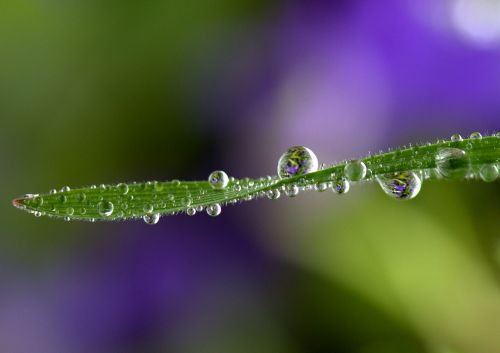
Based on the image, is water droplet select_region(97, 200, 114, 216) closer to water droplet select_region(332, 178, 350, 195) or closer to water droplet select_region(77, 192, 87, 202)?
water droplet select_region(77, 192, 87, 202)

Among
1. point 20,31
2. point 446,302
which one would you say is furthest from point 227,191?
point 20,31

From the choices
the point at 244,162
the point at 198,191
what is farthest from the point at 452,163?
the point at 244,162

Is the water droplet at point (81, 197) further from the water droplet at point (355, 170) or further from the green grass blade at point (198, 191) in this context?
the water droplet at point (355, 170)

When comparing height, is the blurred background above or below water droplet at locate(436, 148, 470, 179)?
above

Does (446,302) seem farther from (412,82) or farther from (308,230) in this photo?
(412,82)

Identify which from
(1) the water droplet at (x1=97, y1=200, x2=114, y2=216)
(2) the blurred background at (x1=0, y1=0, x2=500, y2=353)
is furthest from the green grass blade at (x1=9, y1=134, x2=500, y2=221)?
(2) the blurred background at (x1=0, y1=0, x2=500, y2=353)
